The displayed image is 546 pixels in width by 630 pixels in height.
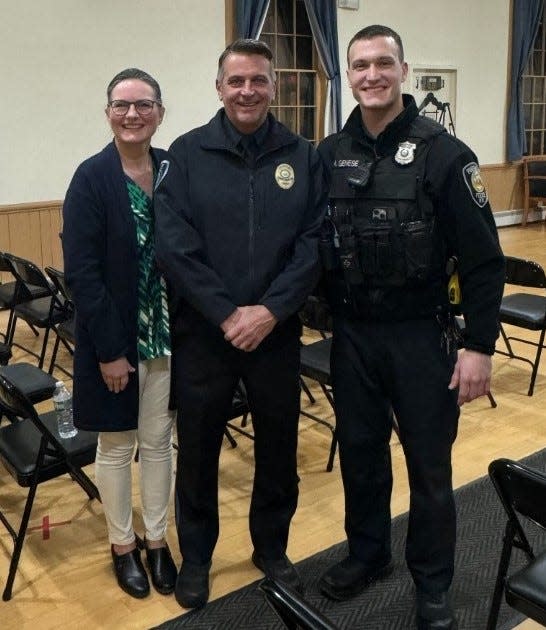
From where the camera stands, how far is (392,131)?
6.42ft

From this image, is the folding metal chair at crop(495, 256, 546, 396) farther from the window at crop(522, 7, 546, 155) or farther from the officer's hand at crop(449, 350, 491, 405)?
the window at crop(522, 7, 546, 155)

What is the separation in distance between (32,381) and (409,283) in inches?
68.4

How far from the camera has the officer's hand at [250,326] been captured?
196 cm

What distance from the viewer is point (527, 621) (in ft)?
7.25

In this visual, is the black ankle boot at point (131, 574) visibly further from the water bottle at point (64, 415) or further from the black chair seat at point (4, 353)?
the black chair seat at point (4, 353)

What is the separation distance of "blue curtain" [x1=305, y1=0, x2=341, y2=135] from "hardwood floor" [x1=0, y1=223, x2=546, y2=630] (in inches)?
204

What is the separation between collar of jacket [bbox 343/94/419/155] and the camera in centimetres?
195

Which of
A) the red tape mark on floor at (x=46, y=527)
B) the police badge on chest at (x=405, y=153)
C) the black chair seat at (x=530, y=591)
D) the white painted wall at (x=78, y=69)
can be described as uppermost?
the white painted wall at (x=78, y=69)

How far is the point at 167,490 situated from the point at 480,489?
1.33m

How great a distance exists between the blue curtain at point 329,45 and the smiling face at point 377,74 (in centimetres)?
652

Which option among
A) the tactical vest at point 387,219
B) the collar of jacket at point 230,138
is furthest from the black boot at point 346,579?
the collar of jacket at point 230,138

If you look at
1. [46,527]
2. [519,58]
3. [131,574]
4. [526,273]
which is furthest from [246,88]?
[519,58]

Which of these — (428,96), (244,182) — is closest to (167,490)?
(244,182)

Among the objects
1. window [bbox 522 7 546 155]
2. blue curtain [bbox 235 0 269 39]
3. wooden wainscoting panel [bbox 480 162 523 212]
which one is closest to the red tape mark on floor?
blue curtain [bbox 235 0 269 39]
